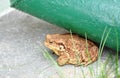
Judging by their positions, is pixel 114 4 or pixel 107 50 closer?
pixel 114 4

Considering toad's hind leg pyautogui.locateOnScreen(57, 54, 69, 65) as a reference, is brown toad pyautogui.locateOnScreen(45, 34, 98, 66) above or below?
above

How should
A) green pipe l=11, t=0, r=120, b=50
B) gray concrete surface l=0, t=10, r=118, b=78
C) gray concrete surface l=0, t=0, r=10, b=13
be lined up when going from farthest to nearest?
gray concrete surface l=0, t=0, r=10, b=13 < gray concrete surface l=0, t=10, r=118, b=78 < green pipe l=11, t=0, r=120, b=50

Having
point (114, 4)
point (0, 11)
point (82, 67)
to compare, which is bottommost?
point (0, 11)

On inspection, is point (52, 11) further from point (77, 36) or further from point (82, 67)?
point (82, 67)

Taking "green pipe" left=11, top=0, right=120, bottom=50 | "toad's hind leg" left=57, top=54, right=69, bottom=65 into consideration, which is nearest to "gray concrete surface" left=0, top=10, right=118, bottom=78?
"toad's hind leg" left=57, top=54, right=69, bottom=65

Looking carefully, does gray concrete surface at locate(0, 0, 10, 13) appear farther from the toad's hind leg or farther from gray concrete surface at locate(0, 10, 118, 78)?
the toad's hind leg

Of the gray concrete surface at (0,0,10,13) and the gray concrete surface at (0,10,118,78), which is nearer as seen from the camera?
the gray concrete surface at (0,10,118,78)

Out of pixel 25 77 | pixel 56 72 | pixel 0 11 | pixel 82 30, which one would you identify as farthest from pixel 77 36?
pixel 0 11
